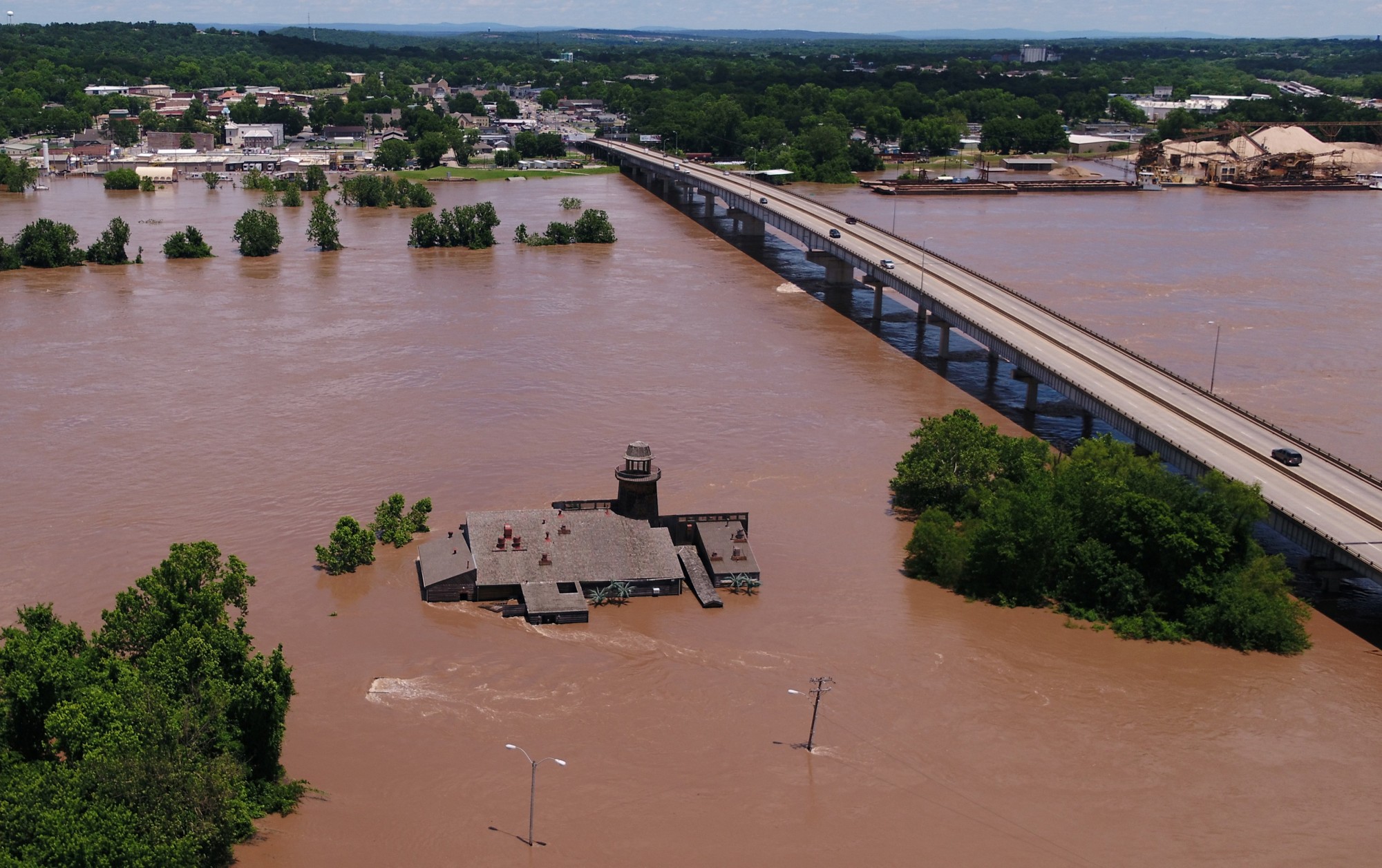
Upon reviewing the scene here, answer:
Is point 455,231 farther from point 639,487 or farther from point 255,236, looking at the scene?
point 639,487

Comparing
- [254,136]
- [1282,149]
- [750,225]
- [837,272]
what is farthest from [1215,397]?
[254,136]

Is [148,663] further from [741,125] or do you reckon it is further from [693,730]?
[741,125]

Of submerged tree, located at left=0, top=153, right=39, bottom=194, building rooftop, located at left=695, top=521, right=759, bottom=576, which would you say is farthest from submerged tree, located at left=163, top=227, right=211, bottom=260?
building rooftop, located at left=695, top=521, right=759, bottom=576

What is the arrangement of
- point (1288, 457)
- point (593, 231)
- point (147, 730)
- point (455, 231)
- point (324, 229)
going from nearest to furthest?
point (147, 730), point (1288, 457), point (324, 229), point (455, 231), point (593, 231)

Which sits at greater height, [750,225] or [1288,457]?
[1288,457]

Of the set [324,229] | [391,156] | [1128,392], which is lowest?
[324,229]

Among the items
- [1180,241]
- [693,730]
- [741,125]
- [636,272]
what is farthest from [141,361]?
[741,125]
